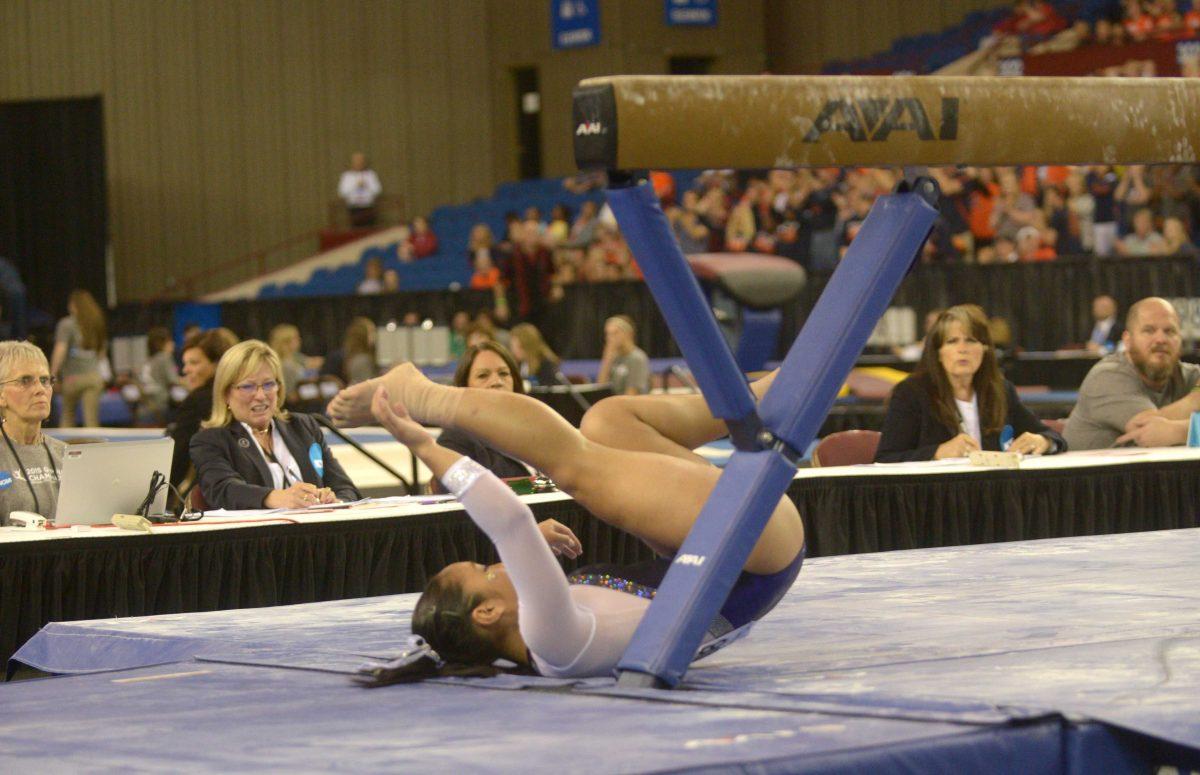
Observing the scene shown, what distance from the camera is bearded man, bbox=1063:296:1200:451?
5907 millimetres

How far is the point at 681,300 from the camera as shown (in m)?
3.07

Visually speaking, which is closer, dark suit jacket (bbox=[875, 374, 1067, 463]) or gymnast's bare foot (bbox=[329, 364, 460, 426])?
gymnast's bare foot (bbox=[329, 364, 460, 426])

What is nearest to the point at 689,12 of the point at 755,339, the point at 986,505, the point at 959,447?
the point at 755,339

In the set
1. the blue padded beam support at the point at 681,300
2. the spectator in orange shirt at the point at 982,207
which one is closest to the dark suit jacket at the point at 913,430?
the blue padded beam support at the point at 681,300

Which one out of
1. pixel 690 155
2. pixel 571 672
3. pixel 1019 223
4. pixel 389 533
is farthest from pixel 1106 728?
pixel 1019 223

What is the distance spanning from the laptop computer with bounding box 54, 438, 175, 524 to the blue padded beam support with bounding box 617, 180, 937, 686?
2300 millimetres

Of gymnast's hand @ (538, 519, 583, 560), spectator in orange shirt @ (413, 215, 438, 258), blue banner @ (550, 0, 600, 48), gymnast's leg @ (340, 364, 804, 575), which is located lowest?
gymnast's hand @ (538, 519, 583, 560)

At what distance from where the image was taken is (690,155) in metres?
3.08

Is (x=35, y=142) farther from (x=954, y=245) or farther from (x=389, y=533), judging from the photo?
(x=389, y=533)

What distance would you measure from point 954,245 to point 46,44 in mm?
13585

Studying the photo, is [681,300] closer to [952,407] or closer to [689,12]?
[952,407]

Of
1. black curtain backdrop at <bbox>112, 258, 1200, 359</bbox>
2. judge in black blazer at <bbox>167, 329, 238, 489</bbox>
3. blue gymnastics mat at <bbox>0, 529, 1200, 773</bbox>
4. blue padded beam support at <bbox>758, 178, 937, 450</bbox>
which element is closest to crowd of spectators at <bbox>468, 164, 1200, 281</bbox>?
black curtain backdrop at <bbox>112, 258, 1200, 359</bbox>

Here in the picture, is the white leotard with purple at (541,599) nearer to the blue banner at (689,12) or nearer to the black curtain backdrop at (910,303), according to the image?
the black curtain backdrop at (910,303)

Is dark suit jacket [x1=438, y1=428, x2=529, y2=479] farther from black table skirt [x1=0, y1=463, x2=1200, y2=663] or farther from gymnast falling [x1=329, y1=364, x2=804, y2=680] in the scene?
gymnast falling [x1=329, y1=364, x2=804, y2=680]
